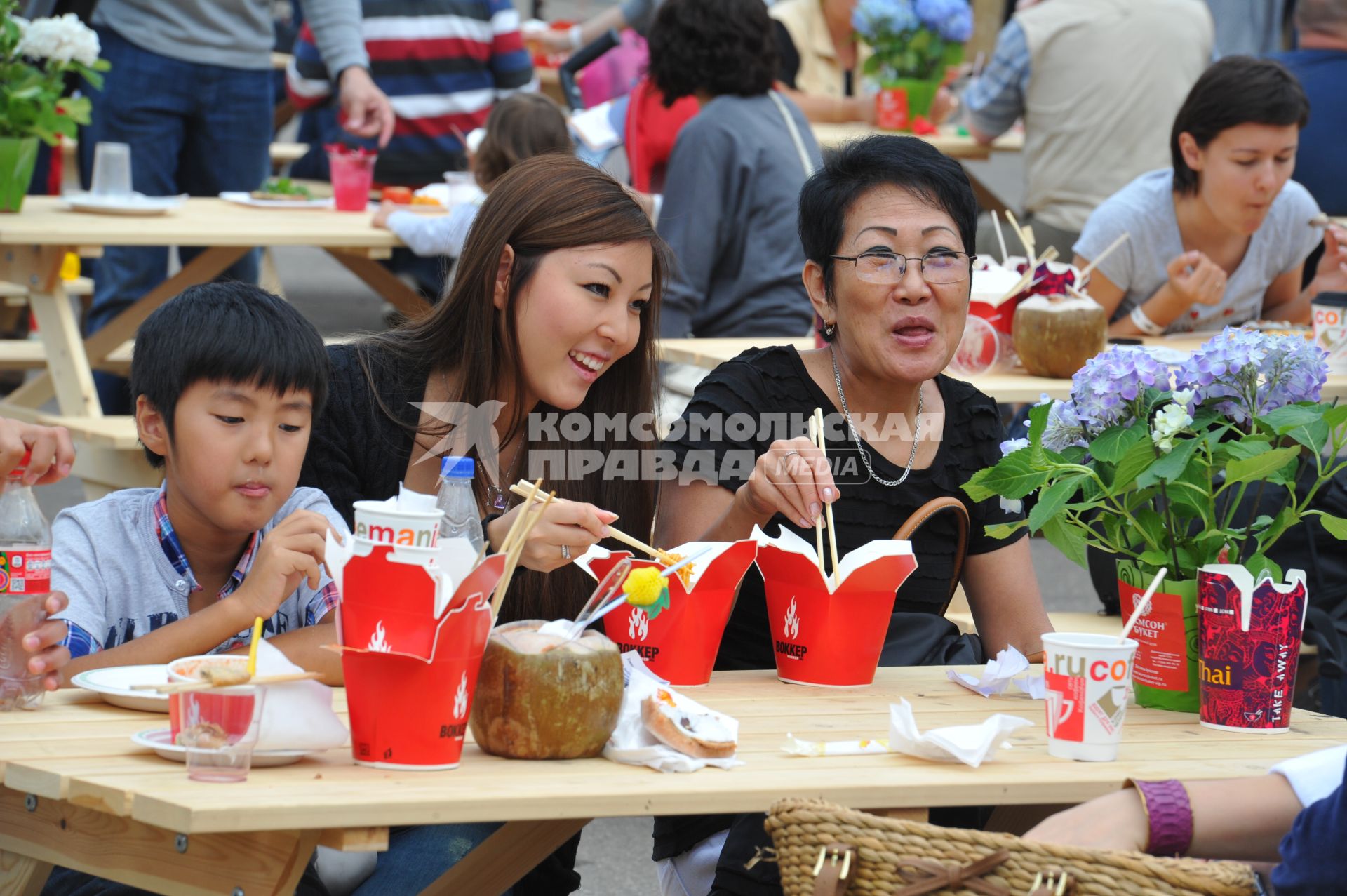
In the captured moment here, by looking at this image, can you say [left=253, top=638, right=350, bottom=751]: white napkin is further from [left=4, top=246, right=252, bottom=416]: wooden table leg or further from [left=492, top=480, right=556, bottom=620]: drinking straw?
[left=4, top=246, right=252, bottom=416]: wooden table leg

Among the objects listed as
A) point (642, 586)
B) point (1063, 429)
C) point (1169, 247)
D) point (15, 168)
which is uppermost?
point (15, 168)

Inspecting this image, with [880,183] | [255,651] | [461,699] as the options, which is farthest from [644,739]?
[880,183]

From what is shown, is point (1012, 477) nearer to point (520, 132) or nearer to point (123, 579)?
point (123, 579)

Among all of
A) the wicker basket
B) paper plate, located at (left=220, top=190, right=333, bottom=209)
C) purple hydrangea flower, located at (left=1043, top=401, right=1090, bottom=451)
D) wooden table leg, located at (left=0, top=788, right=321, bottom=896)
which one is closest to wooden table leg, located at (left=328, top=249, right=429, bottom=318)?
paper plate, located at (left=220, top=190, right=333, bottom=209)

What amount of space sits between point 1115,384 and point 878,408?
0.69 meters

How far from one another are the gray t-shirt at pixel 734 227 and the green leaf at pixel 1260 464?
2.75 metres

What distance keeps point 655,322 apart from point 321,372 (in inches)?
26.1

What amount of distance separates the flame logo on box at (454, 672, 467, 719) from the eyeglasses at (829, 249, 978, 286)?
124cm

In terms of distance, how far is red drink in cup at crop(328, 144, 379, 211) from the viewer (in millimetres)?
5789

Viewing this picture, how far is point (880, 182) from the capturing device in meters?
2.71

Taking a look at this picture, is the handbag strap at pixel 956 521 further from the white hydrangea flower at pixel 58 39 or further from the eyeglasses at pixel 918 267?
the white hydrangea flower at pixel 58 39

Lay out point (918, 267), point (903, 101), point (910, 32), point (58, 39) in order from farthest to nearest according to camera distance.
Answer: point (903, 101), point (910, 32), point (58, 39), point (918, 267)

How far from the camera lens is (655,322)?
2770 mm

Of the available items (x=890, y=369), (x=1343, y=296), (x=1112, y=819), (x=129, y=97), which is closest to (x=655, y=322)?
(x=890, y=369)
